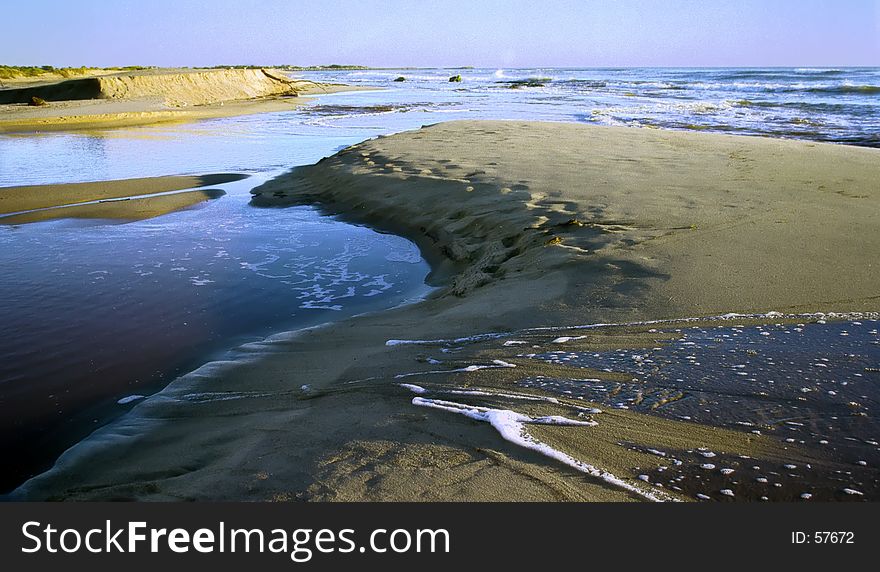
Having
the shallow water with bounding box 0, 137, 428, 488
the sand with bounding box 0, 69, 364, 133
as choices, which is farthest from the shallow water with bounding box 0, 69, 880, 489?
the sand with bounding box 0, 69, 364, 133

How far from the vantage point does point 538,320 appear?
13.2 feet

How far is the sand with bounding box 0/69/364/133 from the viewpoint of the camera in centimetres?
2291

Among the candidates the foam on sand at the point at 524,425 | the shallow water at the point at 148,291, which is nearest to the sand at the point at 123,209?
the shallow water at the point at 148,291

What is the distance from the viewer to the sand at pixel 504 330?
244 cm

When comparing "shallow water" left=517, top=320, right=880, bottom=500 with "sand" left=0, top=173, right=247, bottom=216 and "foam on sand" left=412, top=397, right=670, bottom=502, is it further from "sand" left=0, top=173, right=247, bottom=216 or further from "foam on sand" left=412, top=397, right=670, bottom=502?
"sand" left=0, top=173, right=247, bottom=216

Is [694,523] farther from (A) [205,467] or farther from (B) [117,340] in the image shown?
(B) [117,340]

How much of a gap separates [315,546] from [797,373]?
7.51 feet

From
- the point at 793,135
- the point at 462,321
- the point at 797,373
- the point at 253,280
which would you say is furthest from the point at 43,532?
the point at 793,135

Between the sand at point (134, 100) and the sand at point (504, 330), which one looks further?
the sand at point (134, 100)

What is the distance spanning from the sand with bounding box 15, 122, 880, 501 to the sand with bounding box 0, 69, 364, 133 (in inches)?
740

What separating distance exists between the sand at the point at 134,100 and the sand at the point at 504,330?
18.8m

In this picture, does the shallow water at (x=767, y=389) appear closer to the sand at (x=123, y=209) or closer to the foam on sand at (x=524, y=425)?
the foam on sand at (x=524, y=425)

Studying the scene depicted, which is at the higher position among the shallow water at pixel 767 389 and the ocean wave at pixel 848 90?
the ocean wave at pixel 848 90

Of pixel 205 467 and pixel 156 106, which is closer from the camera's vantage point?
pixel 205 467
